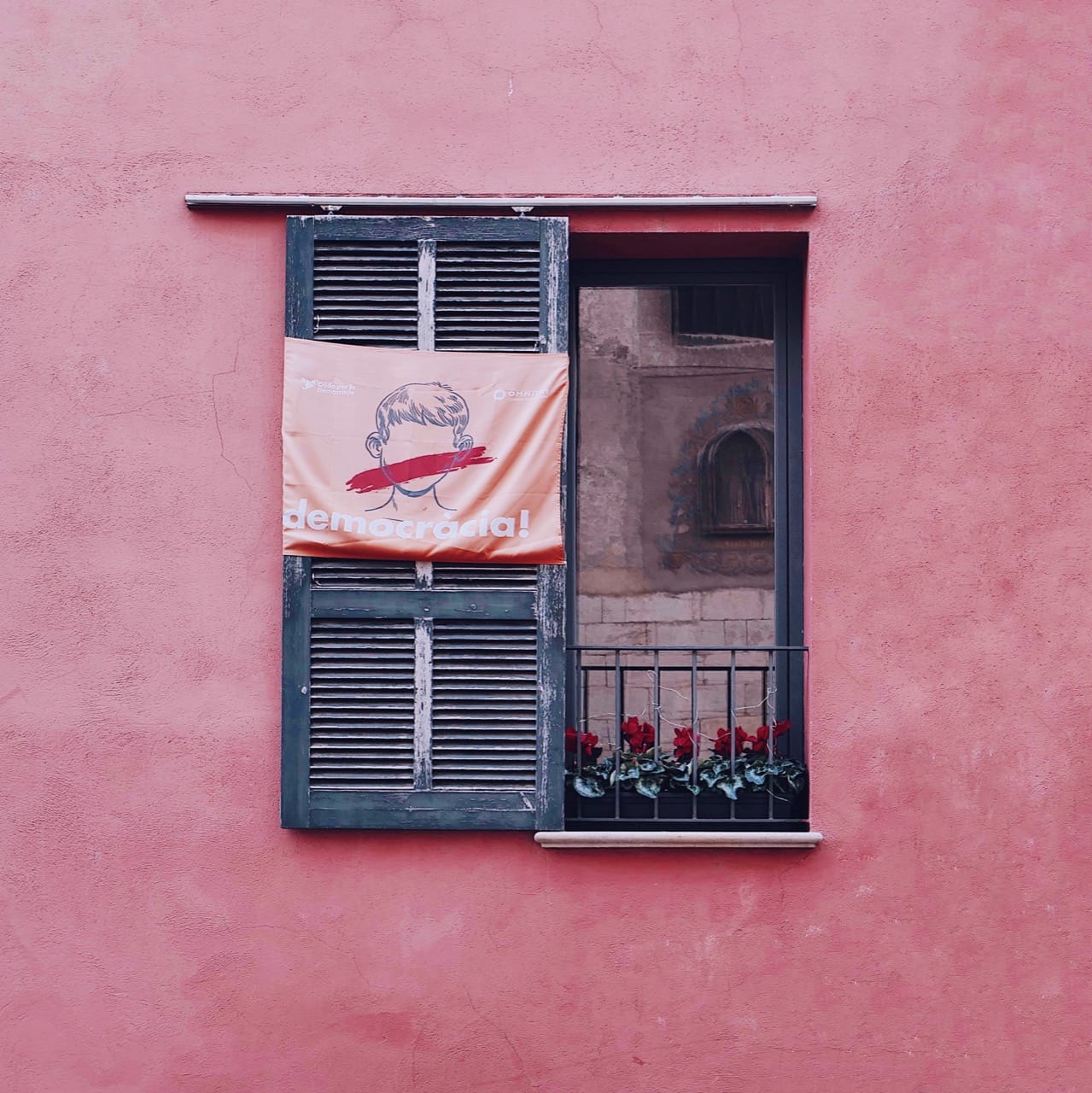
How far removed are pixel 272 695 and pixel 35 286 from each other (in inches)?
70.3

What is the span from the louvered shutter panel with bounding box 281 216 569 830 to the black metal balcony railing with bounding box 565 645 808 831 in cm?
23

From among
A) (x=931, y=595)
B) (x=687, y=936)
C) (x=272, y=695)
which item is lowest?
(x=687, y=936)

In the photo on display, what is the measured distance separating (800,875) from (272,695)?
207 centimetres

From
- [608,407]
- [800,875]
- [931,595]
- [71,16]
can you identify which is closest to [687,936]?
[800,875]

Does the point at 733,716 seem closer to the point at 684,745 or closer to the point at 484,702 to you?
the point at 684,745

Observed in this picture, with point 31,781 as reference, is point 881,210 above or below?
above

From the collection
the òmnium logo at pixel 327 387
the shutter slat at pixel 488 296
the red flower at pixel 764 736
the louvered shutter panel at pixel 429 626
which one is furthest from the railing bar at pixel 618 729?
the òmnium logo at pixel 327 387

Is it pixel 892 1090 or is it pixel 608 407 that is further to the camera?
pixel 608 407

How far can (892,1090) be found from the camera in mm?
4344

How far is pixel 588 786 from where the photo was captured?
452 cm

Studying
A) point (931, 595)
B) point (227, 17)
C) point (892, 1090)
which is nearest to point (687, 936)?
point (892, 1090)

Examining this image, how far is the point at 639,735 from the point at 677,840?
18.4 inches

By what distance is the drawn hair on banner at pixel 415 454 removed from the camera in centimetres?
433

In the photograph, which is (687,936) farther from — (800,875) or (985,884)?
(985,884)
